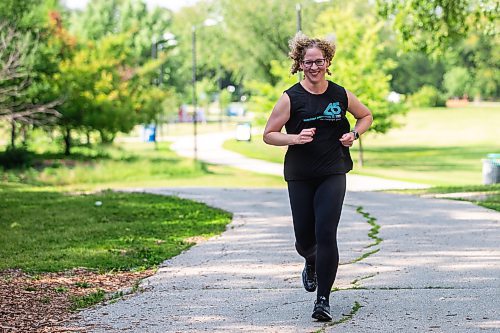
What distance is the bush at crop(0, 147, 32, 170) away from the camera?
3028cm

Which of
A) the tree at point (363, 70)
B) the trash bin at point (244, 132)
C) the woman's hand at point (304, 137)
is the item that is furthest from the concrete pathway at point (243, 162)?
the woman's hand at point (304, 137)

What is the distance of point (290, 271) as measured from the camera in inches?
367

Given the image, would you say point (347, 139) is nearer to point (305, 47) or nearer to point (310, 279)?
point (305, 47)

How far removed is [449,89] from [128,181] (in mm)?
85102

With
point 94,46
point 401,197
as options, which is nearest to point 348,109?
point 401,197

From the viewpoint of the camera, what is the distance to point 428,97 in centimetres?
10488

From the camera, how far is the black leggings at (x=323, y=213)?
23.1 feet

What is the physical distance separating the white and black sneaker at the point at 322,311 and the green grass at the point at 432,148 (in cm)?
2400

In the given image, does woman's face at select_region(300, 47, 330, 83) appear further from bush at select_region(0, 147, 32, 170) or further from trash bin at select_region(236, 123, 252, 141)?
trash bin at select_region(236, 123, 252, 141)

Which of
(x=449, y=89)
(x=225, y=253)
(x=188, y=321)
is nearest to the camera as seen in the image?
(x=188, y=321)

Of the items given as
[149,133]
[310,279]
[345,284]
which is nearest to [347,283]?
[345,284]

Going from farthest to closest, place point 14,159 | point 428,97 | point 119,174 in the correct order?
point 428,97, point 14,159, point 119,174

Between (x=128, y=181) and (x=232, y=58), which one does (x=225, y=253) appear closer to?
(x=128, y=181)

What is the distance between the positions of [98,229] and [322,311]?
7.01 m
